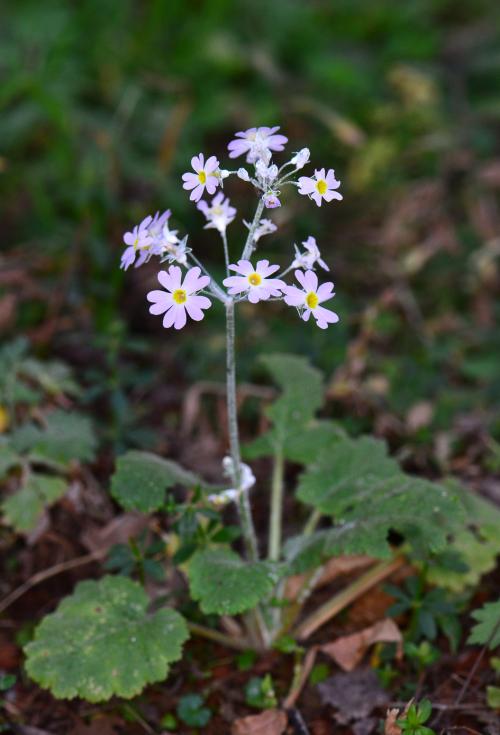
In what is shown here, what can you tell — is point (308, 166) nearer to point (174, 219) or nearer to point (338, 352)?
point (174, 219)

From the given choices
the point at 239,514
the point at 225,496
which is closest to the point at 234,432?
the point at 225,496

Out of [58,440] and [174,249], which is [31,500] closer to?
[58,440]

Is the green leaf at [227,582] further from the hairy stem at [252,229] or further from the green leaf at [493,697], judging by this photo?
the hairy stem at [252,229]

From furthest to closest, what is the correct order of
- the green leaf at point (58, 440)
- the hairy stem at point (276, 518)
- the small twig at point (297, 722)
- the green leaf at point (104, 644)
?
the green leaf at point (58, 440) → the hairy stem at point (276, 518) → the small twig at point (297, 722) → the green leaf at point (104, 644)

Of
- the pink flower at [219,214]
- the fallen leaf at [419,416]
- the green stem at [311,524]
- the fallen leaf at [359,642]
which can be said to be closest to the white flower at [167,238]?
the pink flower at [219,214]

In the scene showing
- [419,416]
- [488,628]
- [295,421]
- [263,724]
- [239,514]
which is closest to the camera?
[488,628]

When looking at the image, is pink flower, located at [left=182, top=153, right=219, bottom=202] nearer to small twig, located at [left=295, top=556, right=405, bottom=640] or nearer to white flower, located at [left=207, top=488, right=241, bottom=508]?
white flower, located at [left=207, top=488, right=241, bottom=508]
